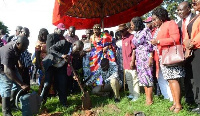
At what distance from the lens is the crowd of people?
3613 millimetres

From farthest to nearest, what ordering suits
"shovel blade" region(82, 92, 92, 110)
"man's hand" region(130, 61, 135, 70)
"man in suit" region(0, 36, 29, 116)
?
"man's hand" region(130, 61, 135, 70) < "shovel blade" region(82, 92, 92, 110) < "man in suit" region(0, 36, 29, 116)

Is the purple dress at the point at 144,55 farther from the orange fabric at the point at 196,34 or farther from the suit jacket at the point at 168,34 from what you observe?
the orange fabric at the point at 196,34

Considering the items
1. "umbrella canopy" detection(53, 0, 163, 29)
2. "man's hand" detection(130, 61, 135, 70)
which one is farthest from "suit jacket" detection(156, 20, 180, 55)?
"umbrella canopy" detection(53, 0, 163, 29)

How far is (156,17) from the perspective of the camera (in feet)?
13.1

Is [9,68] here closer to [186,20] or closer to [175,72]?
[175,72]

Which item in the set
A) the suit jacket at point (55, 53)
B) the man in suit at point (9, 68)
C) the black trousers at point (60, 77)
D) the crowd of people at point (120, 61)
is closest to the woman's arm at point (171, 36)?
the crowd of people at point (120, 61)

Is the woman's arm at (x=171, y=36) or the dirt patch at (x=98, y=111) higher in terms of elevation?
the woman's arm at (x=171, y=36)

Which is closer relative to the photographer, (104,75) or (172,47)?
(172,47)

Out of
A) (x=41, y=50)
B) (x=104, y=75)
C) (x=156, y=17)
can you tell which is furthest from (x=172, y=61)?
(x=41, y=50)

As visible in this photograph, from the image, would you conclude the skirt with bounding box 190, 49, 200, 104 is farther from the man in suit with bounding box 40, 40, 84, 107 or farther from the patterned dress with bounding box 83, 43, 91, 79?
the patterned dress with bounding box 83, 43, 91, 79

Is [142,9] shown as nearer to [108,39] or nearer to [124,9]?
[124,9]

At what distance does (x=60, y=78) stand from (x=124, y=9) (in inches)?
136

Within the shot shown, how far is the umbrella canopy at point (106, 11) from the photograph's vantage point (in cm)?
682

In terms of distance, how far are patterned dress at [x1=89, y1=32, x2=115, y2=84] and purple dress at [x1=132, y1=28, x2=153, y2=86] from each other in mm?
1032
